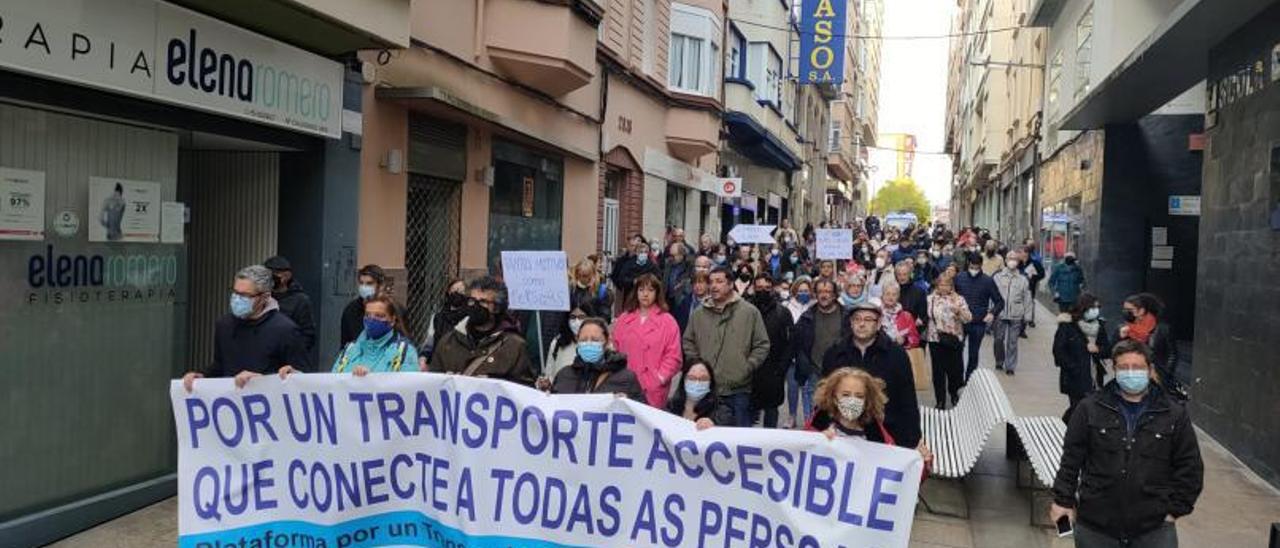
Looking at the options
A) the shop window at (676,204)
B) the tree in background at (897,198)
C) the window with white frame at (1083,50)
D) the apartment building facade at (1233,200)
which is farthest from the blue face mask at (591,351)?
the tree in background at (897,198)

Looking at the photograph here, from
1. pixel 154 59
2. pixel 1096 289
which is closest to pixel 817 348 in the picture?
pixel 154 59

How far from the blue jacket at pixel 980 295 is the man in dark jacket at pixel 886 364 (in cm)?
675

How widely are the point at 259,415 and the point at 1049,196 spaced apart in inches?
983

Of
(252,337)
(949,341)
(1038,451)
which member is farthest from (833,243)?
(252,337)

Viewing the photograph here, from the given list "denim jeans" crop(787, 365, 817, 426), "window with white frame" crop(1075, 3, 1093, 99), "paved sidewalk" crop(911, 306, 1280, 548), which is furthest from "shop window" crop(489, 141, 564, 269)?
"window with white frame" crop(1075, 3, 1093, 99)

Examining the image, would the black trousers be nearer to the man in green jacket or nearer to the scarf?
the scarf

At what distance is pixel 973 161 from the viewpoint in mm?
49906

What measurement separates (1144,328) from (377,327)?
5874 millimetres

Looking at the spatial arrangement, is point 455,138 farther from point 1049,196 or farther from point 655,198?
point 1049,196

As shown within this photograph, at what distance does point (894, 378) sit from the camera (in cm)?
605

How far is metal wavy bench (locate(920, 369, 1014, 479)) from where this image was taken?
23.4 ft

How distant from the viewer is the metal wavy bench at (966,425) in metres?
7.13

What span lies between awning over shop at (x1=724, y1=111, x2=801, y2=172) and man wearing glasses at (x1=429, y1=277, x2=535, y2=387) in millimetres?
19529

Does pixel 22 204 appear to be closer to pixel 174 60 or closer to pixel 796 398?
pixel 174 60
